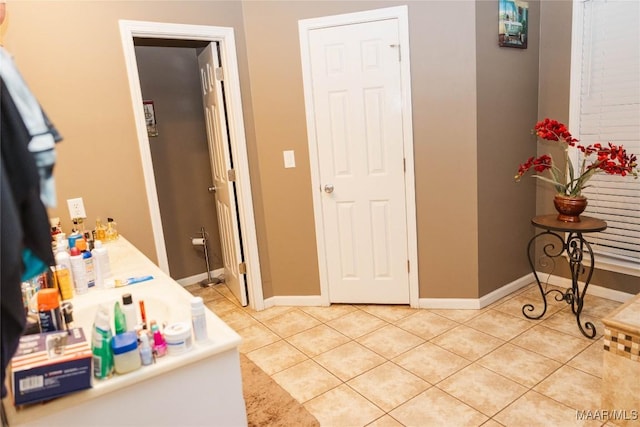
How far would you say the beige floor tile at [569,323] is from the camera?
2789 mm

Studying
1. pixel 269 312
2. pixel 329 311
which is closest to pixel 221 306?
pixel 269 312

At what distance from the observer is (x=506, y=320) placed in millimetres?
3014

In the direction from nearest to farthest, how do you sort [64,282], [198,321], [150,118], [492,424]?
1. [198,321]
2. [64,282]
3. [492,424]
4. [150,118]

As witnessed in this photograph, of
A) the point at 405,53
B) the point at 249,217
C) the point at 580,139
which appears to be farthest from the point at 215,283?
the point at 580,139

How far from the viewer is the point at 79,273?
5.79 feet

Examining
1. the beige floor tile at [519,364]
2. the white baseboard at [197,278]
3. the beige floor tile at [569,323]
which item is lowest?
the beige floor tile at [519,364]

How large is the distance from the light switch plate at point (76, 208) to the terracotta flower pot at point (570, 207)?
2.97 meters

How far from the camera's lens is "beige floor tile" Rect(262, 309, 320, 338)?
3072 millimetres

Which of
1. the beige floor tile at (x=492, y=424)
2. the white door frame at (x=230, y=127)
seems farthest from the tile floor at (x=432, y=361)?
the white door frame at (x=230, y=127)

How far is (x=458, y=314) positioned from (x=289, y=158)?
1677mm

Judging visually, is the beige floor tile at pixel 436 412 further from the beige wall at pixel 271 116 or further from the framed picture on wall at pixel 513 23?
the framed picture on wall at pixel 513 23

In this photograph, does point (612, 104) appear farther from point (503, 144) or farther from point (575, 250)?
point (575, 250)

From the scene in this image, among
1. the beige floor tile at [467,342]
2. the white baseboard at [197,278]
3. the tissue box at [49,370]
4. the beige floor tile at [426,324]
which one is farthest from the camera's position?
the white baseboard at [197,278]

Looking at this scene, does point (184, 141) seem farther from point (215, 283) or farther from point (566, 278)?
point (566, 278)
